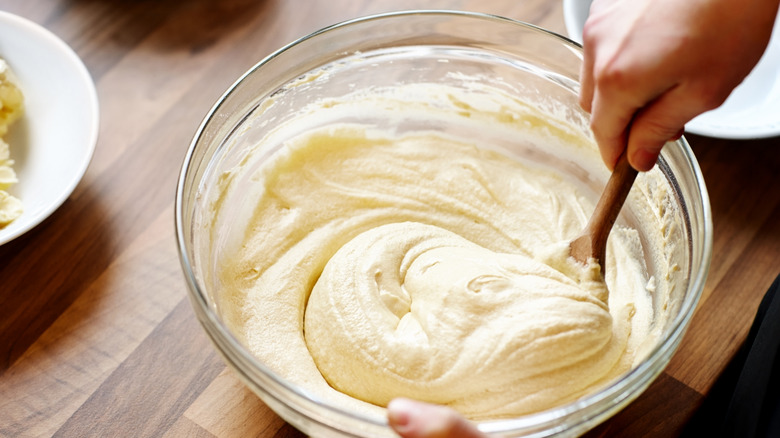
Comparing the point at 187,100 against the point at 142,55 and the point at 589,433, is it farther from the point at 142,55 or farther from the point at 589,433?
the point at 589,433

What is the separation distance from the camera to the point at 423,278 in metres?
1.02

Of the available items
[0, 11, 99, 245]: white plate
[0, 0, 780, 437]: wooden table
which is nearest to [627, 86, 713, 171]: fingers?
[0, 0, 780, 437]: wooden table

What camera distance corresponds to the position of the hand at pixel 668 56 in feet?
2.35

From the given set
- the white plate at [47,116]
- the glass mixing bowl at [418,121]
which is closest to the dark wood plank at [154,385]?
the glass mixing bowl at [418,121]

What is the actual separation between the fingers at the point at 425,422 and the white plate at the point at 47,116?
0.68 m

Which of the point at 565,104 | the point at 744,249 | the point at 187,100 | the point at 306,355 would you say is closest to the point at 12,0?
the point at 187,100

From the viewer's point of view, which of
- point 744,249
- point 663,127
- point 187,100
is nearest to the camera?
point 663,127

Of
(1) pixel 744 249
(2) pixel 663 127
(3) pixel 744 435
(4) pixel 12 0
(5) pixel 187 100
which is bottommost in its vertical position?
(3) pixel 744 435

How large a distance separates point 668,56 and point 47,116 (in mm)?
1021

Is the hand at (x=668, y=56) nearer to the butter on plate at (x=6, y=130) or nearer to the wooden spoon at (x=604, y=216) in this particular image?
the wooden spoon at (x=604, y=216)

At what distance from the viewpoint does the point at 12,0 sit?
4.58 ft

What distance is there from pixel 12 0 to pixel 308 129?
733 millimetres

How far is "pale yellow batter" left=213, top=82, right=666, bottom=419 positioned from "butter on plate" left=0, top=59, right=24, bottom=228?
1.11 feet

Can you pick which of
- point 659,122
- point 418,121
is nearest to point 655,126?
point 659,122
